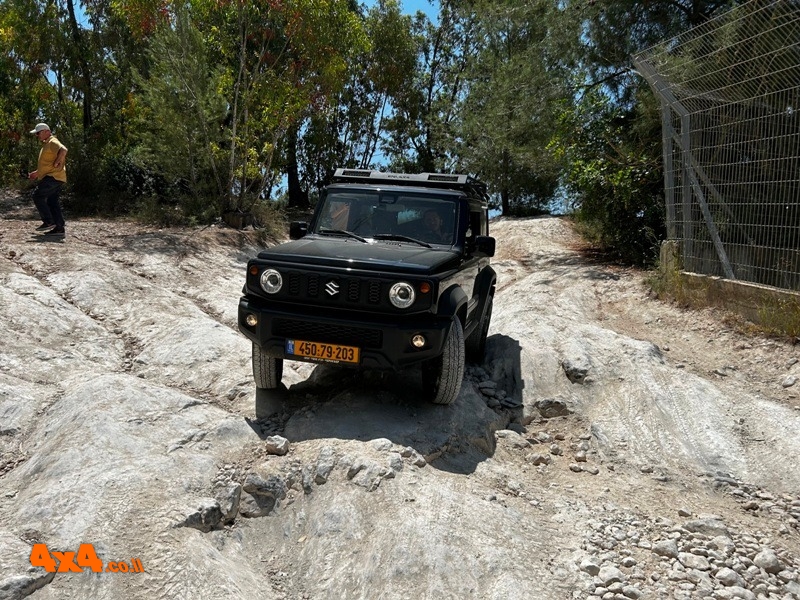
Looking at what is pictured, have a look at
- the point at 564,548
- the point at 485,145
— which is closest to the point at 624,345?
the point at 564,548

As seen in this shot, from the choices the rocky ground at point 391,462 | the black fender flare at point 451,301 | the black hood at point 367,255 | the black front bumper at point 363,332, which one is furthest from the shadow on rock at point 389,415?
the black hood at point 367,255

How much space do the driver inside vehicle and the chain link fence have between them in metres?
3.55

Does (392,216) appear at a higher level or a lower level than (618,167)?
lower

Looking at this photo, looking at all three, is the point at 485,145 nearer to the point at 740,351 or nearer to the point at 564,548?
the point at 740,351

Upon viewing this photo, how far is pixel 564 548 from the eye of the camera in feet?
13.2

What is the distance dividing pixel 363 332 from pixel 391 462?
96 cm

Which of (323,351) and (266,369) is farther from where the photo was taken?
(266,369)

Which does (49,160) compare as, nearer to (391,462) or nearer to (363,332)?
(363,332)

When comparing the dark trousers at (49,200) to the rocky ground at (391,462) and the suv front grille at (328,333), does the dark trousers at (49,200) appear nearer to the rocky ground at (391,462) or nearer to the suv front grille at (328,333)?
the rocky ground at (391,462)

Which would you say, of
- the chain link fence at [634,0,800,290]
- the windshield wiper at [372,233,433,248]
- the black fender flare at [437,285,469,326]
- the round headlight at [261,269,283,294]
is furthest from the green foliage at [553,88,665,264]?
the round headlight at [261,269,283,294]

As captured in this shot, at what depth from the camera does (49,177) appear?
396 inches

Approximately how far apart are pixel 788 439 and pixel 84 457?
5.18m

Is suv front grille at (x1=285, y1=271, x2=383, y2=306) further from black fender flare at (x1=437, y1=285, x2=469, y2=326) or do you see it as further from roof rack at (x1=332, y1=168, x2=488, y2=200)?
roof rack at (x1=332, y1=168, x2=488, y2=200)

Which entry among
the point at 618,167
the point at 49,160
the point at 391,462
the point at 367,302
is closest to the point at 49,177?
the point at 49,160
